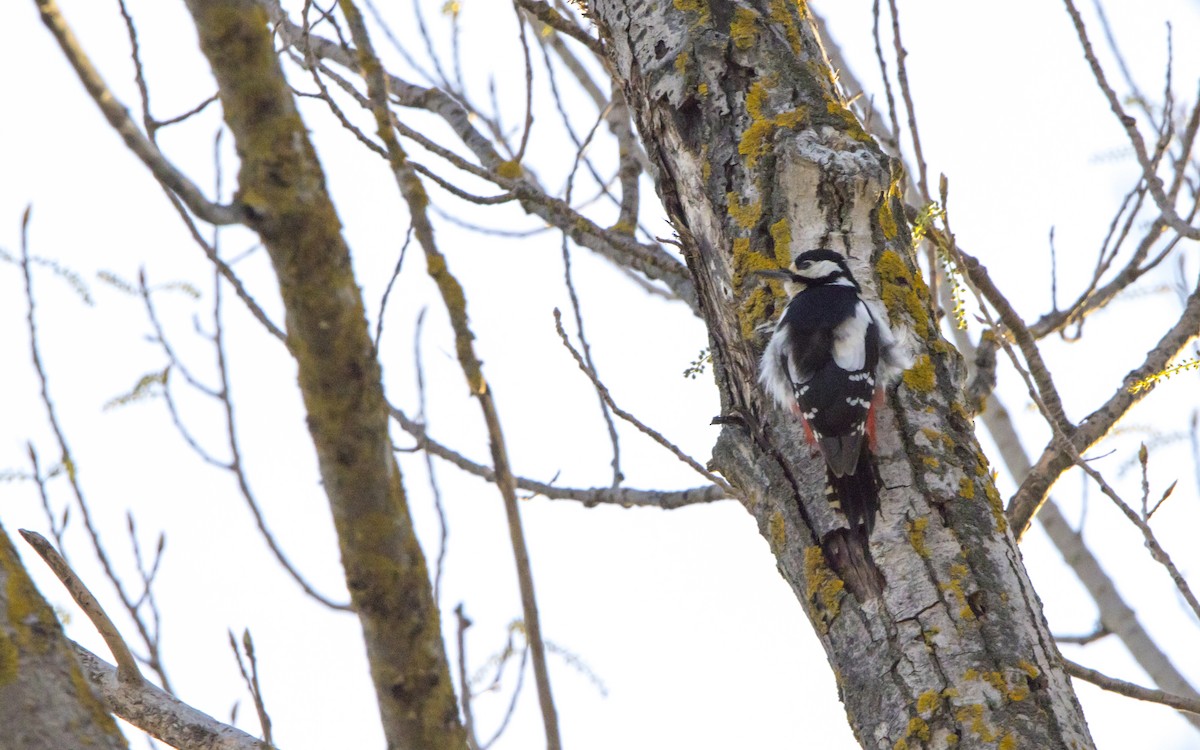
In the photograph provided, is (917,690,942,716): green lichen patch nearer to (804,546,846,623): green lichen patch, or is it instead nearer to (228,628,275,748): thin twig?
(804,546,846,623): green lichen patch

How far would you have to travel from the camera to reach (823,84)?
304 cm

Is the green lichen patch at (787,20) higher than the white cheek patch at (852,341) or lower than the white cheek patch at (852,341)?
higher

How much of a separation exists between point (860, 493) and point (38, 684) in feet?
5.37

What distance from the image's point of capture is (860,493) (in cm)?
251

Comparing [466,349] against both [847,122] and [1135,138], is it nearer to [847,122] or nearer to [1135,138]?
[847,122]

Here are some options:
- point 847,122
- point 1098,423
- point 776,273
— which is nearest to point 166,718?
point 776,273

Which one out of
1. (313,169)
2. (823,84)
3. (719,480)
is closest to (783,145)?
(823,84)

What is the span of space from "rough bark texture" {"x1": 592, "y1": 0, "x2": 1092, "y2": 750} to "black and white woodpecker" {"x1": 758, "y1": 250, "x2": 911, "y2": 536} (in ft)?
0.13

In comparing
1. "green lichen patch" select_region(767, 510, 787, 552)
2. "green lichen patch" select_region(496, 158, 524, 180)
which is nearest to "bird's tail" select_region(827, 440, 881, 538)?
"green lichen patch" select_region(767, 510, 787, 552)

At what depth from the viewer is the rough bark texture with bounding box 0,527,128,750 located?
4.47 ft

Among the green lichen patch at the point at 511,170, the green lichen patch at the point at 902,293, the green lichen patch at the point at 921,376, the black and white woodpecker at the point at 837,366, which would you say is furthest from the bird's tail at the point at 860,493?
the green lichen patch at the point at 511,170

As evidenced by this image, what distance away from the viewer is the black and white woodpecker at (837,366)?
2.54m

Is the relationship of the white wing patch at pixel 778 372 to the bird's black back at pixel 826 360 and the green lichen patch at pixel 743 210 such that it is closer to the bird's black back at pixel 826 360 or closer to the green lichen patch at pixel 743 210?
the bird's black back at pixel 826 360

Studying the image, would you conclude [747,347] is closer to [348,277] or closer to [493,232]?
[348,277]
